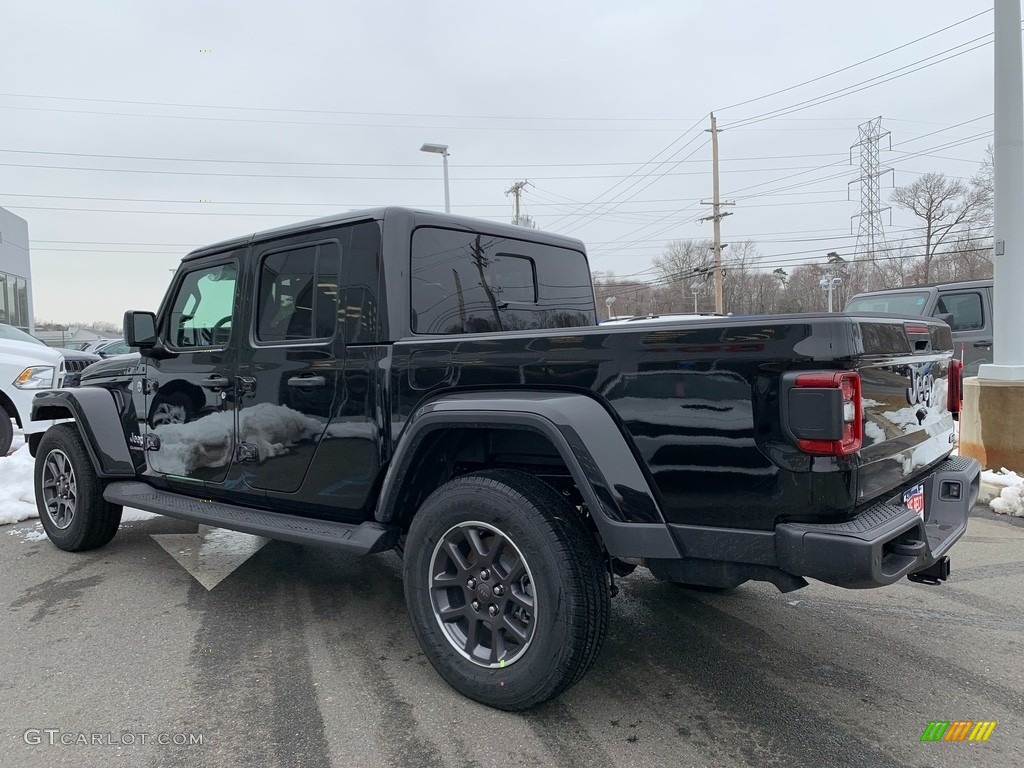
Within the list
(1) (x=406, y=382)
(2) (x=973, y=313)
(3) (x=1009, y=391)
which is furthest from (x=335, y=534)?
(2) (x=973, y=313)

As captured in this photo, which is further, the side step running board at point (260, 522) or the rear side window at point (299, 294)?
the rear side window at point (299, 294)

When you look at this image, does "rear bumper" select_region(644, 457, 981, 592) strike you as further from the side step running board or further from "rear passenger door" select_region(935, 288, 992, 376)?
"rear passenger door" select_region(935, 288, 992, 376)

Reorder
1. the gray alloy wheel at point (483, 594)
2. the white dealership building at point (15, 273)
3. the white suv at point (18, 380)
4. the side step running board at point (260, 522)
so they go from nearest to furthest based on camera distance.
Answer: the gray alloy wheel at point (483, 594), the side step running board at point (260, 522), the white suv at point (18, 380), the white dealership building at point (15, 273)

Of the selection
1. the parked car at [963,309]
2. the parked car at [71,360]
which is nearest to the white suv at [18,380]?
the parked car at [71,360]

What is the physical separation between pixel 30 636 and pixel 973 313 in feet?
36.0

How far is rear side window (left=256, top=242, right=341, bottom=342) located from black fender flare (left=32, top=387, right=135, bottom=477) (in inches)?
61.3

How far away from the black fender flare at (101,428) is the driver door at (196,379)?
0.91 ft

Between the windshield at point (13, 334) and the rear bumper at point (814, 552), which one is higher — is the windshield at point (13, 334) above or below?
above

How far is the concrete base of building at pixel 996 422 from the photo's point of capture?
19.5 ft

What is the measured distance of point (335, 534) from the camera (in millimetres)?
3271

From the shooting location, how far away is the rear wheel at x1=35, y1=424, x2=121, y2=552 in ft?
15.5

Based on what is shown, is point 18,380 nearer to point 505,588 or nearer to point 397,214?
point 397,214

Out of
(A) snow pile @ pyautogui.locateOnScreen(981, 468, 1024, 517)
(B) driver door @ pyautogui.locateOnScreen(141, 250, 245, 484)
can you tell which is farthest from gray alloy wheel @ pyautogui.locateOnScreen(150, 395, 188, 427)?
(A) snow pile @ pyautogui.locateOnScreen(981, 468, 1024, 517)

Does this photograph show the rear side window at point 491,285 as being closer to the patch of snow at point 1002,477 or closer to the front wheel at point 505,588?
the front wheel at point 505,588
